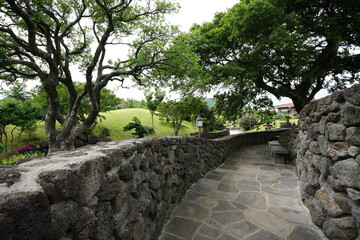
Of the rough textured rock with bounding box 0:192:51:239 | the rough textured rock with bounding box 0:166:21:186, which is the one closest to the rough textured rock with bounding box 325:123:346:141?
the rough textured rock with bounding box 0:192:51:239

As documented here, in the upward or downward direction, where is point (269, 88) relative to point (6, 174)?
upward

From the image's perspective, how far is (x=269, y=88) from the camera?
32.1ft

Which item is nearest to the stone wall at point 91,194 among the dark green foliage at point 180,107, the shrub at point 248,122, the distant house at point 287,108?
the dark green foliage at point 180,107

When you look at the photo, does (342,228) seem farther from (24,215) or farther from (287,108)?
(287,108)

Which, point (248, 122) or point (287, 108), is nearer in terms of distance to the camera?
point (248, 122)

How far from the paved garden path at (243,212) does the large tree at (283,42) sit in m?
5.22

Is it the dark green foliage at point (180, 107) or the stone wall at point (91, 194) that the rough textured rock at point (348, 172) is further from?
the dark green foliage at point (180, 107)

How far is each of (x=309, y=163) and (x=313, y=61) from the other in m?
8.97

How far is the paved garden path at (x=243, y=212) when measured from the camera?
96.3 inches

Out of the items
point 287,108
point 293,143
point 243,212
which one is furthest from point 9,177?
point 287,108

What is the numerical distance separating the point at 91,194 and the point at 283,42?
7729mm

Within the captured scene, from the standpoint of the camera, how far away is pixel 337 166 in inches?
85.0

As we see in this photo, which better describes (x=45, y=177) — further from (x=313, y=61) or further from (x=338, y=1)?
(x=313, y=61)

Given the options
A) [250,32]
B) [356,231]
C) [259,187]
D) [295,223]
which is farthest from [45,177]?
[250,32]
